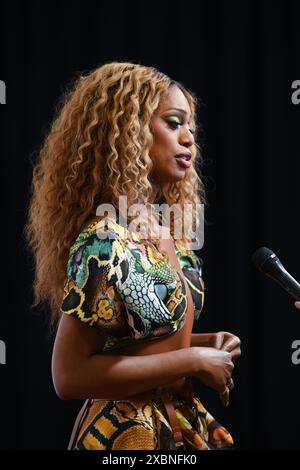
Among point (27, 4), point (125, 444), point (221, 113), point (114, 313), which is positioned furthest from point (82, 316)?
point (27, 4)

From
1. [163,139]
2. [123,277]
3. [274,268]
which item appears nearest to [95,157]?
[163,139]

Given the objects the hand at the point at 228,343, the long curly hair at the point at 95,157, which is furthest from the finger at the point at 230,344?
the long curly hair at the point at 95,157

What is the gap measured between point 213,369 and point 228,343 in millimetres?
119

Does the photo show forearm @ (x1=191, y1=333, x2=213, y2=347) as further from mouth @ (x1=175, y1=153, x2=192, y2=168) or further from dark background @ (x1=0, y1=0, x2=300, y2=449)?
dark background @ (x1=0, y1=0, x2=300, y2=449)

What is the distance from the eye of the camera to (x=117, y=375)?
3.16 feet

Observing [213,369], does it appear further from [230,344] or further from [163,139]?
[163,139]

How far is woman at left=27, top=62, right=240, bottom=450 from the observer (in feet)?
3.18

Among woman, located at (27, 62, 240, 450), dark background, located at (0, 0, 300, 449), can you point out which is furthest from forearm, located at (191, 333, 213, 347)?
dark background, located at (0, 0, 300, 449)

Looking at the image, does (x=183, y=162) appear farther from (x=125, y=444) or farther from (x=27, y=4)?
(x=27, y=4)

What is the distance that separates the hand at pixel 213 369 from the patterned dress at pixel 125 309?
0.19 feet

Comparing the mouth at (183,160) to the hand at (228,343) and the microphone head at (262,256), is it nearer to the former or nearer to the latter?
the microphone head at (262,256)

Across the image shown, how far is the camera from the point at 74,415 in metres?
2.08

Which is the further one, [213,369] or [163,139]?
[163,139]

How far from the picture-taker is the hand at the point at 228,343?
110 cm
